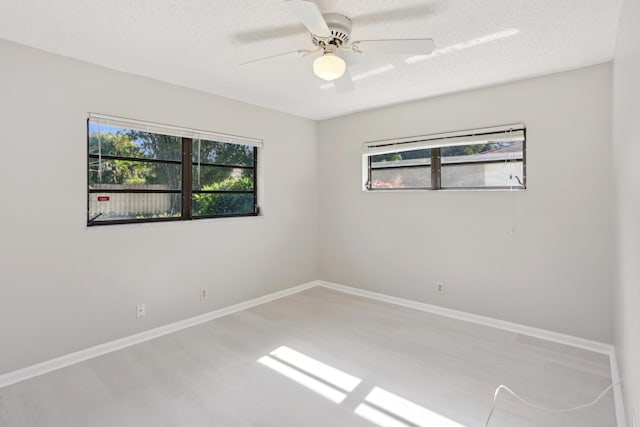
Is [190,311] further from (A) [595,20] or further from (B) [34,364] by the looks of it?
(A) [595,20]

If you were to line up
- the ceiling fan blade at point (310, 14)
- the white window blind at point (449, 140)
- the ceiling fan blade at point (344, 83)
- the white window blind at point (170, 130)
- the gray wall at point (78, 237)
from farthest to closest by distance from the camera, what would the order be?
the white window blind at point (449, 140) → the white window blind at point (170, 130) → the ceiling fan blade at point (344, 83) → the gray wall at point (78, 237) → the ceiling fan blade at point (310, 14)

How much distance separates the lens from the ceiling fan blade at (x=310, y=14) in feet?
5.31

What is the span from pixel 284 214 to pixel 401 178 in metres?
1.59

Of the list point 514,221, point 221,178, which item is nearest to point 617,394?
point 514,221

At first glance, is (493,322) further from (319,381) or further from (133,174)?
(133,174)

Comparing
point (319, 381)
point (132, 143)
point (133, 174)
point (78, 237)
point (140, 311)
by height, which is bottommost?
point (319, 381)

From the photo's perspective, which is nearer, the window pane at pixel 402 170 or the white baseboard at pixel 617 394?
the white baseboard at pixel 617 394

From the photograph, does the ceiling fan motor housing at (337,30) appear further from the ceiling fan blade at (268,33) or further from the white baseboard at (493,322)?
the white baseboard at (493,322)

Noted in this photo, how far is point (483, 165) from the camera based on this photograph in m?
3.53

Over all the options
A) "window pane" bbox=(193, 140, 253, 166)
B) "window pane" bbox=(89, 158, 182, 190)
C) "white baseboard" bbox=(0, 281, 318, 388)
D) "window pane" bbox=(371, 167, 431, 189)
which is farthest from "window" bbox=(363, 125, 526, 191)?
"window pane" bbox=(89, 158, 182, 190)

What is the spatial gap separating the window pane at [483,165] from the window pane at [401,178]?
0.75 feet

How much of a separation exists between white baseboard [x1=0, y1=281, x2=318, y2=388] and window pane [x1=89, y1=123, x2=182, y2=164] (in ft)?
5.44

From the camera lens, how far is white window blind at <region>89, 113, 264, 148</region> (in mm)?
2855

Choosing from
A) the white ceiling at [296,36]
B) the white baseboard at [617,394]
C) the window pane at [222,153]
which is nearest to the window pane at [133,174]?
the window pane at [222,153]
